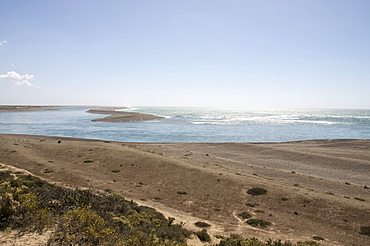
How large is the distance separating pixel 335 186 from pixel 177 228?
22320 millimetres

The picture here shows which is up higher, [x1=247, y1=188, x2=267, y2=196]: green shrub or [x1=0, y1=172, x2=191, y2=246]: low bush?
[x1=0, y1=172, x2=191, y2=246]: low bush

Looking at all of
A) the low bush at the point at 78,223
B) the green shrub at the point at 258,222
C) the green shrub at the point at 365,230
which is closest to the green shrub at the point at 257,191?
the green shrub at the point at 258,222

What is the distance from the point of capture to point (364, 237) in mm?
15312

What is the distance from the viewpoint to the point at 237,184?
25.6 meters

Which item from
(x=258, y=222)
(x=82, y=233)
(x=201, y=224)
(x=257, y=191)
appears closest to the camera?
(x=82, y=233)

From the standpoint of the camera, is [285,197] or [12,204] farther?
[285,197]

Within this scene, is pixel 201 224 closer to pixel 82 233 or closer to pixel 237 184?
pixel 82 233

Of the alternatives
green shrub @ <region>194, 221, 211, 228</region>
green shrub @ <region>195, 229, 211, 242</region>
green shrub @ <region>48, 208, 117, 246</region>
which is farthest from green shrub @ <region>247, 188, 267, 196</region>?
green shrub @ <region>48, 208, 117, 246</region>

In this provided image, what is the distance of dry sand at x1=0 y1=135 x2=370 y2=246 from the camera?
1681 centimetres

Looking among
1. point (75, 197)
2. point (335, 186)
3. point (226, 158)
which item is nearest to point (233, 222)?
point (75, 197)

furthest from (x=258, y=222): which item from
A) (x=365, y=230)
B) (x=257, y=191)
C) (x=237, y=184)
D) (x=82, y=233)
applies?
(x=82, y=233)

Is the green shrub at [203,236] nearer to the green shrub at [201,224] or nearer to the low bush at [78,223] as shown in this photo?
the low bush at [78,223]

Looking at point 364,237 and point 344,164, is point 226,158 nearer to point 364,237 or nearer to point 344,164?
point 344,164

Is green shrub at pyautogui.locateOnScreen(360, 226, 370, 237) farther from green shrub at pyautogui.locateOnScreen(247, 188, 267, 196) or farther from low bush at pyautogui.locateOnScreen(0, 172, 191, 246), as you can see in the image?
low bush at pyautogui.locateOnScreen(0, 172, 191, 246)
